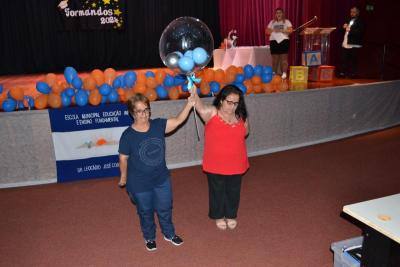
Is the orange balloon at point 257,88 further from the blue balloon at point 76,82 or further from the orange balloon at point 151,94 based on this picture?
the blue balloon at point 76,82

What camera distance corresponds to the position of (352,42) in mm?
7688

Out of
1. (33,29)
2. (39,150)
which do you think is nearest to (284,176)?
(39,150)

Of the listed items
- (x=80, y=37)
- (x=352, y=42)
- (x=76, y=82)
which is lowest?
(x=76, y=82)

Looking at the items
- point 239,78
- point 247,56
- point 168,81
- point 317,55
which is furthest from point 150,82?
point 247,56

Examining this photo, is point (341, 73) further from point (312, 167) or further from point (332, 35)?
point (312, 167)

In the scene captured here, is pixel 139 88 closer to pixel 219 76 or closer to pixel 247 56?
pixel 219 76

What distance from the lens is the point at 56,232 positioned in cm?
301

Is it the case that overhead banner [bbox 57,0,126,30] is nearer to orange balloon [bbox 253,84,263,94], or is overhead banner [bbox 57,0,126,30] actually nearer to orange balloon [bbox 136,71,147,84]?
orange balloon [bbox 136,71,147,84]

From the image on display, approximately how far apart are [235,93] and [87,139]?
2.18 meters

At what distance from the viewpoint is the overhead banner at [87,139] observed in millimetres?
3955

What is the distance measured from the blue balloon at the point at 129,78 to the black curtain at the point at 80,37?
24.4 ft

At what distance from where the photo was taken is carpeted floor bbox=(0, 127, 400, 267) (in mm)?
2643

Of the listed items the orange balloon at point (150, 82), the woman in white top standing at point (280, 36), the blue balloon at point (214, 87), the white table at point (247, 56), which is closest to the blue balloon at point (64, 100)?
the orange balloon at point (150, 82)

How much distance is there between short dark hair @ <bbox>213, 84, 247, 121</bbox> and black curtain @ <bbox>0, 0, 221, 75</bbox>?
9.30 m
